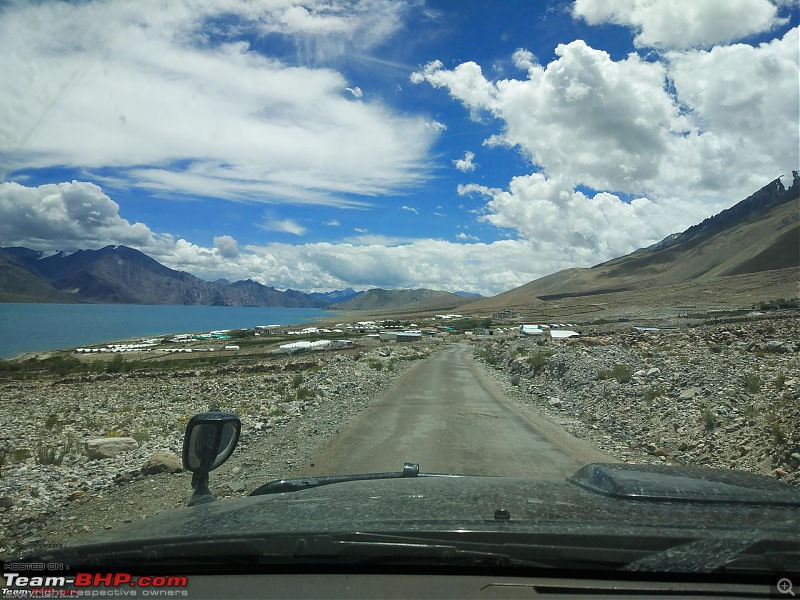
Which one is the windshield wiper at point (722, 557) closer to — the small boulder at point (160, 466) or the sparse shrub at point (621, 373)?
the small boulder at point (160, 466)

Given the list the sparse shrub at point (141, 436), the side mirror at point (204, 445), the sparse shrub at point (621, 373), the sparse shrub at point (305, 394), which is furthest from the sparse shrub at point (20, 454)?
the sparse shrub at point (621, 373)

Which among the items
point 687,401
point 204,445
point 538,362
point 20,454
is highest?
point 204,445

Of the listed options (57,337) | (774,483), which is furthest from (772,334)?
(57,337)

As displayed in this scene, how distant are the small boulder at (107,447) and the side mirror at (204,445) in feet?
25.7

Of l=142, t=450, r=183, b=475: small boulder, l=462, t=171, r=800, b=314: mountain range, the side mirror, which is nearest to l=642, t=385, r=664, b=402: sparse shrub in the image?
l=142, t=450, r=183, b=475: small boulder

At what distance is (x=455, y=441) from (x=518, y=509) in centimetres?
869

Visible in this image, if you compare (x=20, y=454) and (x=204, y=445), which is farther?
(x=20, y=454)

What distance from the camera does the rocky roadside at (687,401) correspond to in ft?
34.2

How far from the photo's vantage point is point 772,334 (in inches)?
1030

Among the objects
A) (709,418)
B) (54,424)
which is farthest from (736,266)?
(54,424)

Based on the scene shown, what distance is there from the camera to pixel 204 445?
460cm

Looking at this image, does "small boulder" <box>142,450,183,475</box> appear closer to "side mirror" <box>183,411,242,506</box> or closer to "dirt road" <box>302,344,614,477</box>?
"dirt road" <box>302,344,614,477</box>

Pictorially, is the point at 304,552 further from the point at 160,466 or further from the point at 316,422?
the point at 316,422

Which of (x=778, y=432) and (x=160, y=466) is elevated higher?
(x=778, y=432)
